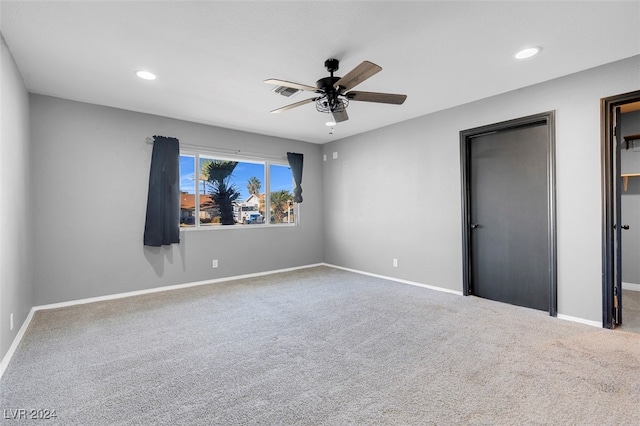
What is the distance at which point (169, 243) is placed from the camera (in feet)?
14.4

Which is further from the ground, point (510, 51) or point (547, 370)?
point (510, 51)

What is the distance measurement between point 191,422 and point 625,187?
587 cm

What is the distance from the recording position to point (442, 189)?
4246 mm

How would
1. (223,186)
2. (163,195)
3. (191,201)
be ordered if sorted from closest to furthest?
(163,195) → (191,201) → (223,186)

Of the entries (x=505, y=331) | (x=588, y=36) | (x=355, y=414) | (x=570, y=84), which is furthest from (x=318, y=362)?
(x=570, y=84)

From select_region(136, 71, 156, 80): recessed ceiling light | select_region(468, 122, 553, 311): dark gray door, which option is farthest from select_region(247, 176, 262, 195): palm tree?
select_region(468, 122, 553, 311): dark gray door

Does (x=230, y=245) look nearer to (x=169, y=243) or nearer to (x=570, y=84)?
(x=169, y=243)

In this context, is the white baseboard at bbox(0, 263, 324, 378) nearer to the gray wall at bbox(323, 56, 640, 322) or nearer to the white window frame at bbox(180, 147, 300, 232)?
the white window frame at bbox(180, 147, 300, 232)

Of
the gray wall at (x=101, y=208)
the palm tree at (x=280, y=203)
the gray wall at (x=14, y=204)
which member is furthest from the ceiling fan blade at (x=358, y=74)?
the palm tree at (x=280, y=203)

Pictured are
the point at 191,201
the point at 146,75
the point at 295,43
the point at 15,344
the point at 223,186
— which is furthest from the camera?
the point at 223,186

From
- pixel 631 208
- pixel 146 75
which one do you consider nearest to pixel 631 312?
pixel 631 208

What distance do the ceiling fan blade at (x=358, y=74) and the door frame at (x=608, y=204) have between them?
2.41 meters

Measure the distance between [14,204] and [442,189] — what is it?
4.72m

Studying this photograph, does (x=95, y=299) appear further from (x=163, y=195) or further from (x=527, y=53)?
(x=527, y=53)
